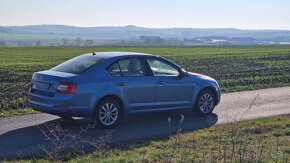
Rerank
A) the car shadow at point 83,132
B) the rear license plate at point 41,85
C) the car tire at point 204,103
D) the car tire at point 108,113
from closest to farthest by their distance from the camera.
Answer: the car shadow at point 83,132 < the rear license plate at point 41,85 < the car tire at point 108,113 < the car tire at point 204,103

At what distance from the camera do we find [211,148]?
24.4 ft

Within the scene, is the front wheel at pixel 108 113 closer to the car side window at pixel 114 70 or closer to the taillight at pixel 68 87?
the car side window at pixel 114 70

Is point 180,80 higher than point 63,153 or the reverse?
higher

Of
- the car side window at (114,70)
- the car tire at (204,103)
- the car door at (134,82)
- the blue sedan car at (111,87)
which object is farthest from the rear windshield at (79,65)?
the car tire at (204,103)

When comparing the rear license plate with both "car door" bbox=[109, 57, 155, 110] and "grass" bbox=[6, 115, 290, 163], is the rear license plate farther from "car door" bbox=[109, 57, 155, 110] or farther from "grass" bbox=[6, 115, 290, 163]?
"grass" bbox=[6, 115, 290, 163]

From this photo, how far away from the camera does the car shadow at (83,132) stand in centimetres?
765

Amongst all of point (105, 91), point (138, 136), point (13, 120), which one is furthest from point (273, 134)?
point (13, 120)

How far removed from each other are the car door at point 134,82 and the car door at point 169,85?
0.21m

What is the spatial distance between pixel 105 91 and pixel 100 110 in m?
0.39

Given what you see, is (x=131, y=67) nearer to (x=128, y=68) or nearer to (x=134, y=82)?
(x=128, y=68)

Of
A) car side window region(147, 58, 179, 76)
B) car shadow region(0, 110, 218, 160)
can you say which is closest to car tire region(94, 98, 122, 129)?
car shadow region(0, 110, 218, 160)

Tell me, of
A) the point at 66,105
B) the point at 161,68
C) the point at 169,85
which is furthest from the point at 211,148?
the point at 161,68

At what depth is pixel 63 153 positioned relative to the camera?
23.5ft

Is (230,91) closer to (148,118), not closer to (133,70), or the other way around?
(148,118)
